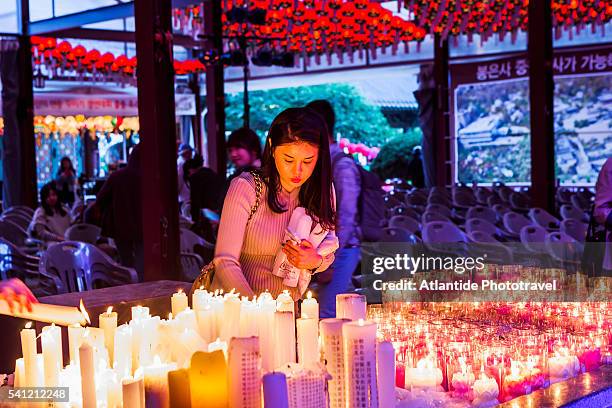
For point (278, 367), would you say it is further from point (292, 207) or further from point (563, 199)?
point (563, 199)

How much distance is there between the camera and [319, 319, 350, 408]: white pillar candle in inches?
79.7

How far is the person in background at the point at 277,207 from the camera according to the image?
10.2 ft

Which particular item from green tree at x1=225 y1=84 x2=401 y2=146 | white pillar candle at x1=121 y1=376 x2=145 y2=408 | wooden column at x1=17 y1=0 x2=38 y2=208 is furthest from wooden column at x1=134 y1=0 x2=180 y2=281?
green tree at x1=225 y1=84 x2=401 y2=146

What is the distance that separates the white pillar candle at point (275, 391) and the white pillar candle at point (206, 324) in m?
0.49

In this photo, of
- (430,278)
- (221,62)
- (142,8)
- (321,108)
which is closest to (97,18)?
(221,62)

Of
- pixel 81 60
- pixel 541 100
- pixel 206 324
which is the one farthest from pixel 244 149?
pixel 81 60

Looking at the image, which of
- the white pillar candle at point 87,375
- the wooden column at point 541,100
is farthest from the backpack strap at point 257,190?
the wooden column at point 541,100

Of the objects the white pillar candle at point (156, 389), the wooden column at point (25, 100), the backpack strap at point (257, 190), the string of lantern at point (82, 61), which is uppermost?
the string of lantern at point (82, 61)

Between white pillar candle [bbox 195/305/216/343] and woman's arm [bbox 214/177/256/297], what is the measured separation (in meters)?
0.82

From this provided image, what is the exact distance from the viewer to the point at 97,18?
11289 millimetres

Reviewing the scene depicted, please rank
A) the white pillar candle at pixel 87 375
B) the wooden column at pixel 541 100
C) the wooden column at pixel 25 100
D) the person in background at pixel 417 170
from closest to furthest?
the white pillar candle at pixel 87 375 → the wooden column at pixel 541 100 → the wooden column at pixel 25 100 → the person in background at pixel 417 170

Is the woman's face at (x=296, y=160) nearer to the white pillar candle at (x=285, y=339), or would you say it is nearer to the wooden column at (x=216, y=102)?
the white pillar candle at (x=285, y=339)

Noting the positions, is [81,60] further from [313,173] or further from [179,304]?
[179,304]

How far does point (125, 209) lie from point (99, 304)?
3.50 metres
